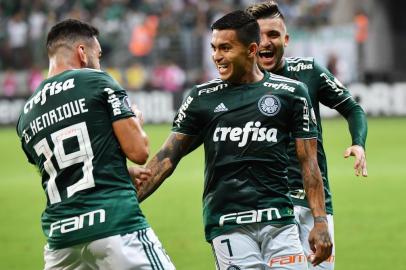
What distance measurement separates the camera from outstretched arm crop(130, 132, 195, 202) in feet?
19.7

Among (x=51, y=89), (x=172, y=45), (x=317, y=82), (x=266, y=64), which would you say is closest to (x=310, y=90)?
(x=317, y=82)

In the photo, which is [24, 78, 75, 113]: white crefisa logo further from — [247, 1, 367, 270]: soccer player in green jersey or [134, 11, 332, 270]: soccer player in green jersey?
[247, 1, 367, 270]: soccer player in green jersey

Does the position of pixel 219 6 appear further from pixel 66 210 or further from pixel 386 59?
pixel 66 210

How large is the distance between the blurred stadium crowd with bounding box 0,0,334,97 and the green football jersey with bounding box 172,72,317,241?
24933 millimetres

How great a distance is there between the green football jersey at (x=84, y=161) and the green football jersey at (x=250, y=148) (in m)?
0.62

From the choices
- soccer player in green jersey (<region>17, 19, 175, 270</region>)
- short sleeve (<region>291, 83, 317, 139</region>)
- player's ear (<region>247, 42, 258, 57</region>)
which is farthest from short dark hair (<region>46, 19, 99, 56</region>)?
short sleeve (<region>291, 83, 317, 139</region>)

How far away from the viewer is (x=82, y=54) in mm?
5664

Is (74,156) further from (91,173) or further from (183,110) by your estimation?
(183,110)

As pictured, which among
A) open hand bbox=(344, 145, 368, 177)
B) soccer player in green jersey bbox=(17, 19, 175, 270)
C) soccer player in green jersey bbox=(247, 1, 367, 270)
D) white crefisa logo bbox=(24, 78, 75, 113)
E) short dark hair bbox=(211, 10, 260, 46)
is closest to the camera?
soccer player in green jersey bbox=(17, 19, 175, 270)

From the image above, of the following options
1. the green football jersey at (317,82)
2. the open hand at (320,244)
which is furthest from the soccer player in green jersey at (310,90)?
the open hand at (320,244)

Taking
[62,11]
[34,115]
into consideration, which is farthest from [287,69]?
[62,11]

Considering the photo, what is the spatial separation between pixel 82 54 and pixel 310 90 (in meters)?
2.10

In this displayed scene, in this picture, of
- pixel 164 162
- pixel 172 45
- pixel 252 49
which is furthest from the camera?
pixel 172 45

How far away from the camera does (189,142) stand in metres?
6.13
